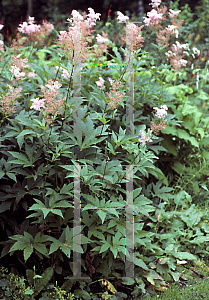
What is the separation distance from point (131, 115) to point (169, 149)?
845 millimetres

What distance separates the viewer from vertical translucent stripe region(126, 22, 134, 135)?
238cm

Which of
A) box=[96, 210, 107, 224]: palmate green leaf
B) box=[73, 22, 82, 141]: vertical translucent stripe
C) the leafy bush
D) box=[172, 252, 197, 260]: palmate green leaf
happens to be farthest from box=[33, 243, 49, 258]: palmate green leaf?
box=[172, 252, 197, 260]: palmate green leaf

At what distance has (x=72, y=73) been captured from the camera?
2.11 metres

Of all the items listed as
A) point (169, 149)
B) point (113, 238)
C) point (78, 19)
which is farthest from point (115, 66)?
point (113, 238)

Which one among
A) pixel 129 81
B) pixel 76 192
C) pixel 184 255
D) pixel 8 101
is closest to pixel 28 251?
pixel 76 192

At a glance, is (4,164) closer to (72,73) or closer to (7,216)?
(7,216)

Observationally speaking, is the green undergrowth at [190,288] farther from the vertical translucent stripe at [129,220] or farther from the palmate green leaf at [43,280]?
the palmate green leaf at [43,280]

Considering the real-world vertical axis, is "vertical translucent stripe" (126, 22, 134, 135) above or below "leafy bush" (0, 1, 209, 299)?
above

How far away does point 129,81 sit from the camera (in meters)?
2.64

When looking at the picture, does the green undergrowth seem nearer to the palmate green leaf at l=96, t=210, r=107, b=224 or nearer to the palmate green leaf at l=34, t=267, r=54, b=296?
the palmate green leaf at l=34, t=267, r=54, b=296

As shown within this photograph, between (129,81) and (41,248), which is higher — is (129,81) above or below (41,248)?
above

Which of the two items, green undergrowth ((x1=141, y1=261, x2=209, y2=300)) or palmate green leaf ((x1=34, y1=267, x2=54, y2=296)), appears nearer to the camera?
palmate green leaf ((x1=34, y1=267, x2=54, y2=296))

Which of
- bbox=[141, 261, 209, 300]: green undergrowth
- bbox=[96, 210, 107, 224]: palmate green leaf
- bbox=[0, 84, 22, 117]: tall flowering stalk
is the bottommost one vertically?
bbox=[141, 261, 209, 300]: green undergrowth

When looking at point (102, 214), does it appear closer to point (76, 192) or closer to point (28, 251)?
point (76, 192)
